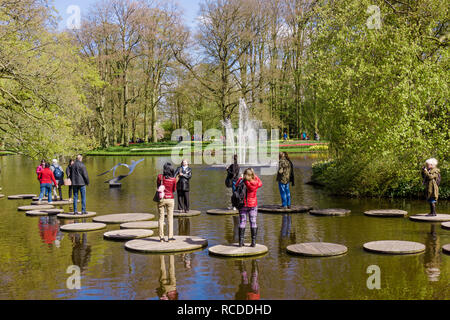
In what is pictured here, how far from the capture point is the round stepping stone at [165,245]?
11.0 metres

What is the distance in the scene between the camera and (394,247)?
10695 mm

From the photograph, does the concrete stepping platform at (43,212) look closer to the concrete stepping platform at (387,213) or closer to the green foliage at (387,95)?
the concrete stepping platform at (387,213)

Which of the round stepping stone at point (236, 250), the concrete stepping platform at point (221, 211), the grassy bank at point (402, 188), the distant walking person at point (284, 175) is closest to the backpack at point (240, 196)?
the round stepping stone at point (236, 250)

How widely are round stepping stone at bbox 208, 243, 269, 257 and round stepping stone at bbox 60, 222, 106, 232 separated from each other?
174 inches

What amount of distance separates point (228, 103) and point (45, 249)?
4631 centimetres

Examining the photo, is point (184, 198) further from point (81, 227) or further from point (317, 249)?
point (317, 249)

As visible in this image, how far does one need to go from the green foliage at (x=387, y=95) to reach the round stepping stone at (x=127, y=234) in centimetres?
1012

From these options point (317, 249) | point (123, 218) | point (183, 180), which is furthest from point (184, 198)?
point (317, 249)

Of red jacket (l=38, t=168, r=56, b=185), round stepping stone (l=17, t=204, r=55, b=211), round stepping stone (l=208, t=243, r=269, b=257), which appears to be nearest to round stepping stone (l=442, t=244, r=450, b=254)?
round stepping stone (l=208, t=243, r=269, b=257)

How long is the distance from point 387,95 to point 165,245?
1247cm
